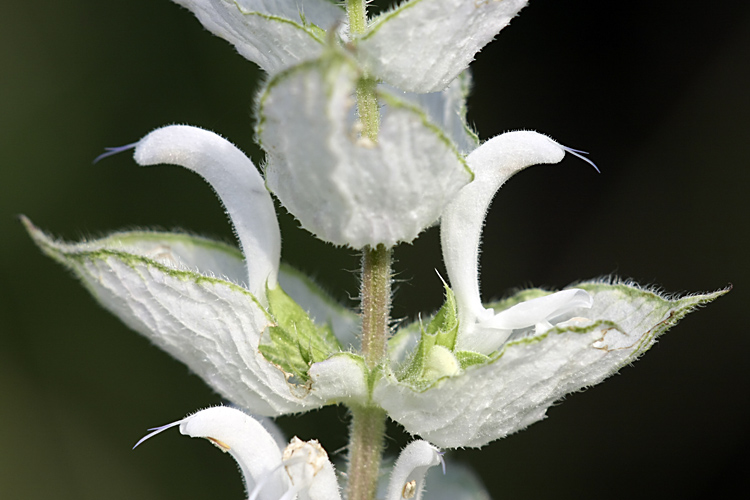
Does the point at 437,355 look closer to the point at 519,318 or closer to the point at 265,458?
the point at 519,318

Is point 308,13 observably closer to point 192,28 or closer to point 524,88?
point 192,28

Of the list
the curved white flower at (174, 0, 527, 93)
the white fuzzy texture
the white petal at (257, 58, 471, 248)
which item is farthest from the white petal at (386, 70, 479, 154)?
the white fuzzy texture

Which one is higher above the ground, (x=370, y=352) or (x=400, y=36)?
(x=400, y=36)

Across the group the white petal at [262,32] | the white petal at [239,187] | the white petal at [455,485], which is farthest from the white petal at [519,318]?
the white petal at [455,485]

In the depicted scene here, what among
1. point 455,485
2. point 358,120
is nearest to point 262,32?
point 358,120

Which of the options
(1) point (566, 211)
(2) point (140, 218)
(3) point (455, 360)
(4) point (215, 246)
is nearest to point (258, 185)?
(4) point (215, 246)

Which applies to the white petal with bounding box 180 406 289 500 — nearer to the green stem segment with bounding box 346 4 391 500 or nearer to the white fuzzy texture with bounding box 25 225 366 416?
the white fuzzy texture with bounding box 25 225 366 416
